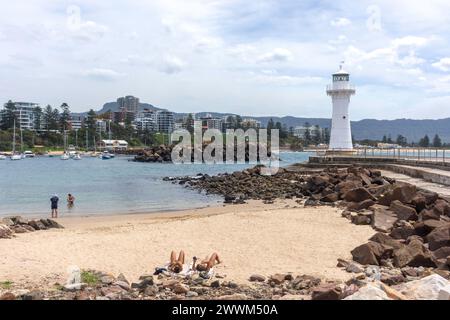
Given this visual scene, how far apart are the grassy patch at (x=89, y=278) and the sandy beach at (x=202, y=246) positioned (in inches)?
17.2

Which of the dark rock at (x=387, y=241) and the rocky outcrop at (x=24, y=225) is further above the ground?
the dark rock at (x=387, y=241)

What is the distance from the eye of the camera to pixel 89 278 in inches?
370

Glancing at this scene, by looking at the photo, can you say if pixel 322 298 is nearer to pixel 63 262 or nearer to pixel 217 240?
pixel 63 262

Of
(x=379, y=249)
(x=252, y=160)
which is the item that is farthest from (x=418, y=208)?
(x=252, y=160)

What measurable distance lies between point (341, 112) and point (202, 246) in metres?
40.1

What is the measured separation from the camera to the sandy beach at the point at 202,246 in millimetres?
10359

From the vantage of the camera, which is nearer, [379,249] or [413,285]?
[413,285]

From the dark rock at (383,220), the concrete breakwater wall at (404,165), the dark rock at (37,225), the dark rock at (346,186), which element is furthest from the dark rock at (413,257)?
the concrete breakwater wall at (404,165)

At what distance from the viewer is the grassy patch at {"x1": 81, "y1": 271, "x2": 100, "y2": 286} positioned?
9.08 meters

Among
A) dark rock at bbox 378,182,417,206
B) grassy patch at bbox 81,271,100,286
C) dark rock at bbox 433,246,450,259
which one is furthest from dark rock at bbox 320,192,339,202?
grassy patch at bbox 81,271,100,286

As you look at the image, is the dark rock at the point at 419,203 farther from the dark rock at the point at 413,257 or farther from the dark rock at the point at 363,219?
the dark rock at the point at 413,257
